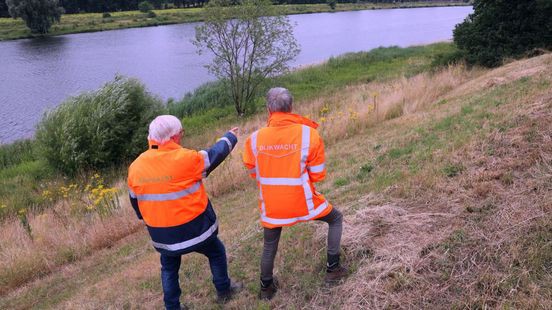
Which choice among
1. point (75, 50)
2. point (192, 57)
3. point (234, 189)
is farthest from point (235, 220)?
point (75, 50)

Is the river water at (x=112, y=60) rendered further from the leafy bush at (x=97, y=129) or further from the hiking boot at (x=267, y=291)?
the hiking boot at (x=267, y=291)

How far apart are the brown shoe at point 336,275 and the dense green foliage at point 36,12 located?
202 ft

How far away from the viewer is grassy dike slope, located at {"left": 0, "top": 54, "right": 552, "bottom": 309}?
344cm

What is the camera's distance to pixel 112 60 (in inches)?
1364

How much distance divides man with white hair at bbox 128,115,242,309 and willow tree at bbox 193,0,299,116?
14430 millimetres

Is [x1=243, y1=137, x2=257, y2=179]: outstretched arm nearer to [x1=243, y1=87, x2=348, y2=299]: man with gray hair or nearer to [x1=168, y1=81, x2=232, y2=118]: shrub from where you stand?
[x1=243, y1=87, x2=348, y2=299]: man with gray hair

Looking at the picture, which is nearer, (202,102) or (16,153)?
(16,153)

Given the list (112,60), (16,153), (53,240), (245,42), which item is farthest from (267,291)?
(112,60)

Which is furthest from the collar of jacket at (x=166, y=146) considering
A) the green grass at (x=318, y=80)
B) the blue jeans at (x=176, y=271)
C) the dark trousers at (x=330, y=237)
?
the green grass at (x=318, y=80)

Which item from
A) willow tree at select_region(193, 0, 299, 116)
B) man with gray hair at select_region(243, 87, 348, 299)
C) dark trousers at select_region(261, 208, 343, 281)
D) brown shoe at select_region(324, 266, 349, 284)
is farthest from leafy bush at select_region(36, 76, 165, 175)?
brown shoe at select_region(324, 266, 349, 284)

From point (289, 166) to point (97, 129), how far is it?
11399 mm

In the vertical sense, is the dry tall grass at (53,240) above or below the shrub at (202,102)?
above

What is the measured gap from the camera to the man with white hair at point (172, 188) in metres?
3.60

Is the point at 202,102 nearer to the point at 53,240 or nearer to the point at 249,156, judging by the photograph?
the point at 53,240
